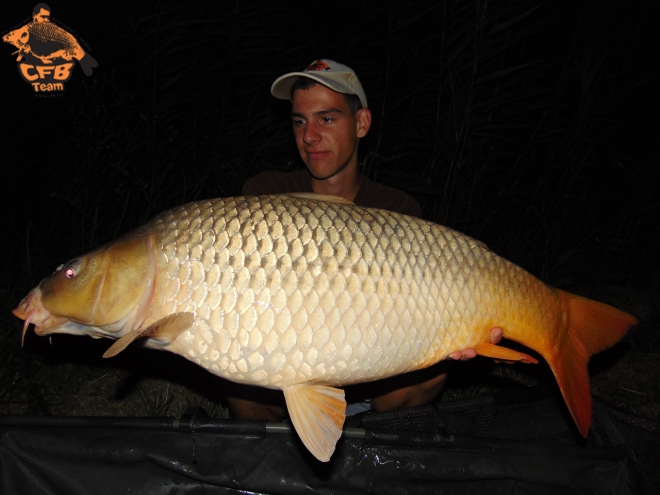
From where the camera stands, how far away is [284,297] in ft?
3.52

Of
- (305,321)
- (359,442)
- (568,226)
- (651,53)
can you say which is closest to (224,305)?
(305,321)

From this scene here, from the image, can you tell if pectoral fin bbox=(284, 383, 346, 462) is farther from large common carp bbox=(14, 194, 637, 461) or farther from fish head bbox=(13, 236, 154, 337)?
fish head bbox=(13, 236, 154, 337)

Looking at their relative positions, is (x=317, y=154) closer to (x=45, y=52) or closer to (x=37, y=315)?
(x=37, y=315)

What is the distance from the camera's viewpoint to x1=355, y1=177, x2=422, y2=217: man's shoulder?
201cm

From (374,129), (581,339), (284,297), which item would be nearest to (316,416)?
(284,297)

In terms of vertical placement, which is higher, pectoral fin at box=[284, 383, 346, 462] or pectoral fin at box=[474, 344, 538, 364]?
pectoral fin at box=[474, 344, 538, 364]

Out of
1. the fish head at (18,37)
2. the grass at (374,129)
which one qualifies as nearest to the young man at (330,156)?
the grass at (374,129)

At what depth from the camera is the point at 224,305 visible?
1.07m

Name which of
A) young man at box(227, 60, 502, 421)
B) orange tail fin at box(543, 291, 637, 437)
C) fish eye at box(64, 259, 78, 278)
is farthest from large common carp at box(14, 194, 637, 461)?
young man at box(227, 60, 502, 421)

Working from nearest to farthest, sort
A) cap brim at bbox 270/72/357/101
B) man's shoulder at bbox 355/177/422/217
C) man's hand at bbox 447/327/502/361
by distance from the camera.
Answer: man's hand at bbox 447/327/502/361 < cap brim at bbox 270/72/357/101 < man's shoulder at bbox 355/177/422/217

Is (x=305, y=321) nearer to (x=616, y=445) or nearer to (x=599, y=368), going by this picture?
(x=616, y=445)

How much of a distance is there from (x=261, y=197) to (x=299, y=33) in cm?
214

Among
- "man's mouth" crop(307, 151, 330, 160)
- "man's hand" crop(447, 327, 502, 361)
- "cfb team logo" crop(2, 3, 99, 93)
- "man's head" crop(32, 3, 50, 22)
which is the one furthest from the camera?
"man's head" crop(32, 3, 50, 22)

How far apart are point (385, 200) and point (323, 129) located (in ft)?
1.34
